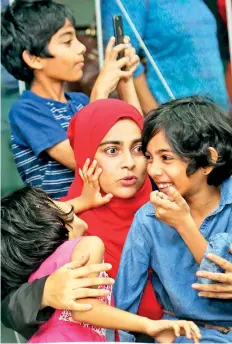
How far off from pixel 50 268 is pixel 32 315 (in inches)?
3.1

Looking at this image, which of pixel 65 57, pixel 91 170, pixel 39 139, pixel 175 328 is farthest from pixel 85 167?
pixel 175 328

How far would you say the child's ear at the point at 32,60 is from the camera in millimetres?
1287

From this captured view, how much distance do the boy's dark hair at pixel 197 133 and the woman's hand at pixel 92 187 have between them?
0.12m

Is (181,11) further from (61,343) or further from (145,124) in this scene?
(61,343)

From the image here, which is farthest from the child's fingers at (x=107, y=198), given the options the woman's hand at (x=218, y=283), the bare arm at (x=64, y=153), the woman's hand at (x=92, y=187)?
the woman's hand at (x=218, y=283)

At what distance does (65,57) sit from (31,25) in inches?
3.2

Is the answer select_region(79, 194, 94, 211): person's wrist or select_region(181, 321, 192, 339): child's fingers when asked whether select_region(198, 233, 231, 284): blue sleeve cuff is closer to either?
select_region(181, 321, 192, 339): child's fingers

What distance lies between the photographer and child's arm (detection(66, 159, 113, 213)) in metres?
1.19

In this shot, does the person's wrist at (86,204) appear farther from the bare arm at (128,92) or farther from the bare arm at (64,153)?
the bare arm at (128,92)

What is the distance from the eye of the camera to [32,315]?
3.57 feet

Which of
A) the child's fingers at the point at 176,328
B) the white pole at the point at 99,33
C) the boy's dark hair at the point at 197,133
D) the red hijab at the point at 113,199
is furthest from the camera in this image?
the white pole at the point at 99,33

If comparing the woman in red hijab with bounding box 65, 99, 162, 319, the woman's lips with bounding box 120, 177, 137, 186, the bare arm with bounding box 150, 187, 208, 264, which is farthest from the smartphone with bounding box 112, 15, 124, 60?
the bare arm with bounding box 150, 187, 208, 264

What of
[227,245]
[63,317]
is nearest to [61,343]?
[63,317]

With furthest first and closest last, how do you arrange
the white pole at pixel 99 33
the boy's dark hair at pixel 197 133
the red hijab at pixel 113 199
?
the white pole at pixel 99 33
the red hijab at pixel 113 199
the boy's dark hair at pixel 197 133
